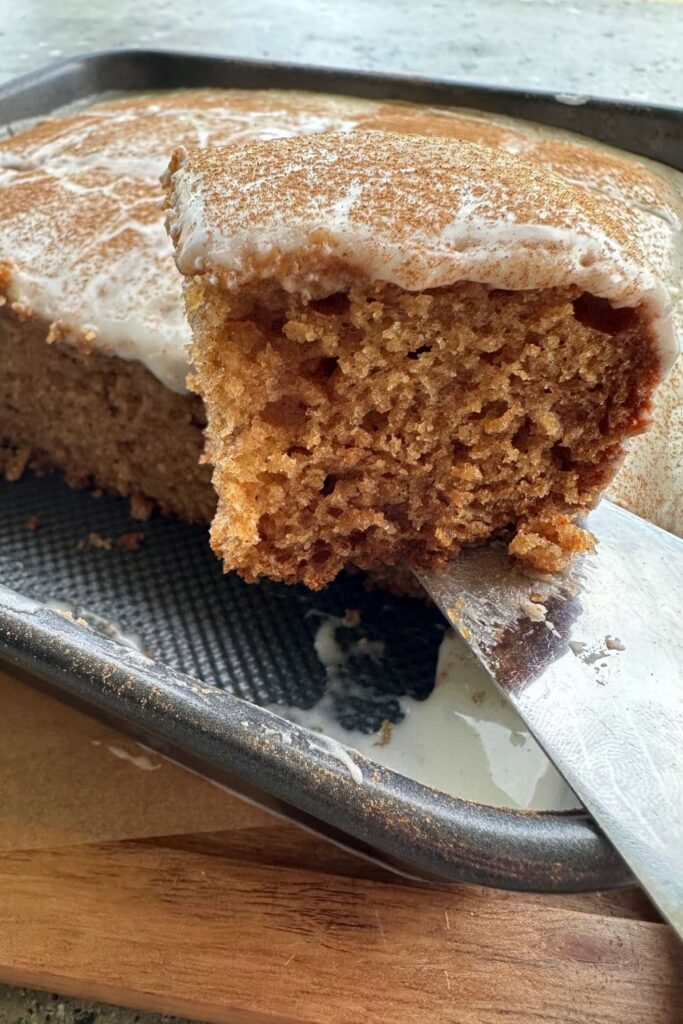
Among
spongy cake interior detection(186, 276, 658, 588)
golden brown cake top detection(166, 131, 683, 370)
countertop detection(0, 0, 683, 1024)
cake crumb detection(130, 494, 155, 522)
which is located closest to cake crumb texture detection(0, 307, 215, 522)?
cake crumb detection(130, 494, 155, 522)

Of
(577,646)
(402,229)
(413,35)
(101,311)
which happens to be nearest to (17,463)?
(101,311)

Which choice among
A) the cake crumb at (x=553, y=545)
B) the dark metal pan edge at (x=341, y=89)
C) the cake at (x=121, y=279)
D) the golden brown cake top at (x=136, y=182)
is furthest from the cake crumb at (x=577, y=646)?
the dark metal pan edge at (x=341, y=89)

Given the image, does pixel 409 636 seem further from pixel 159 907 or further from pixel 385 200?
pixel 385 200

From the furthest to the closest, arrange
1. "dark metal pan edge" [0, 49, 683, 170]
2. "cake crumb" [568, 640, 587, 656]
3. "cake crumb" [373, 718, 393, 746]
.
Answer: "dark metal pan edge" [0, 49, 683, 170], "cake crumb" [373, 718, 393, 746], "cake crumb" [568, 640, 587, 656]

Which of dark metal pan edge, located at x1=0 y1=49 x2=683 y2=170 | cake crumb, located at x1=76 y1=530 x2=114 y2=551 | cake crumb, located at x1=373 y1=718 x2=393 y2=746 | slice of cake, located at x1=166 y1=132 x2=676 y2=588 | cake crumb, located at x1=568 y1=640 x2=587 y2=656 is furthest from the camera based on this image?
dark metal pan edge, located at x1=0 y1=49 x2=683 y2=170

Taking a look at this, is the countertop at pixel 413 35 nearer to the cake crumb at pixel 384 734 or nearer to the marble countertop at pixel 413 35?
the marble countertop at pixel 413 35

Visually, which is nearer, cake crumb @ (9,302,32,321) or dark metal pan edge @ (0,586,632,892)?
dark metal pan edge @ (0,586,632,892)

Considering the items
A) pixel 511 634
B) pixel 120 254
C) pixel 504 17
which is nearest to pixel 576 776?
pixel 511 634

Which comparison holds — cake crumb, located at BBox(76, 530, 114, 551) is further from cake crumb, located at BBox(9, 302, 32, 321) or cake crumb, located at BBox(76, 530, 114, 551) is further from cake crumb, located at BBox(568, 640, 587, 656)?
cake crumb, located at BBox(568, 640, 587, 656)
